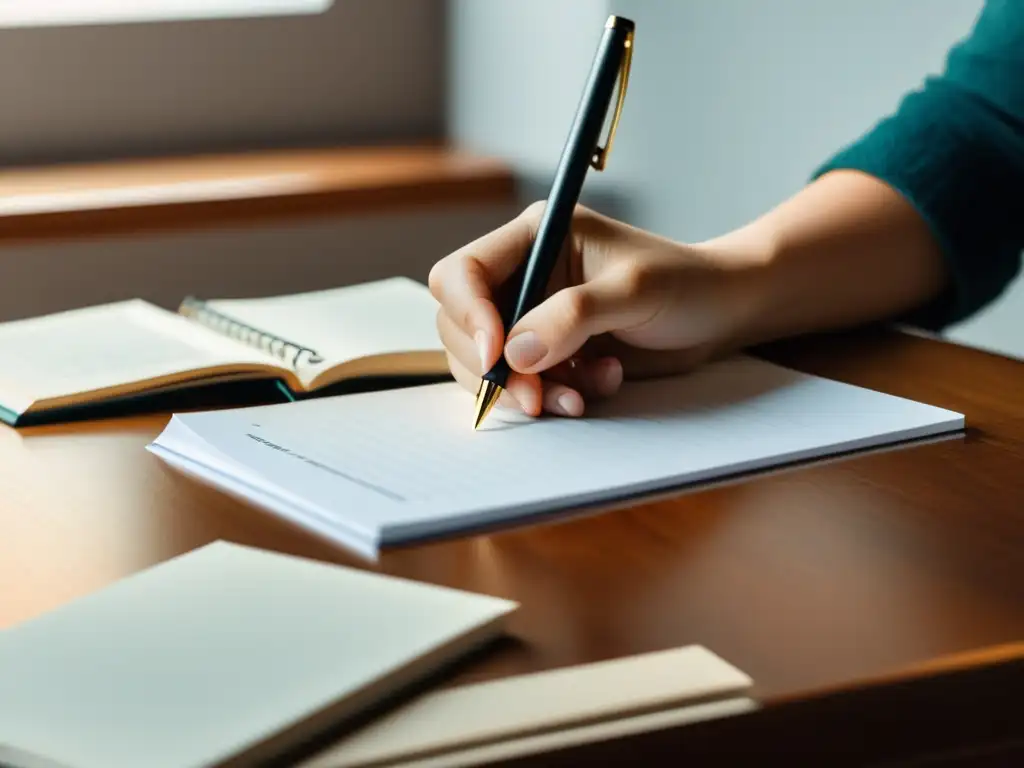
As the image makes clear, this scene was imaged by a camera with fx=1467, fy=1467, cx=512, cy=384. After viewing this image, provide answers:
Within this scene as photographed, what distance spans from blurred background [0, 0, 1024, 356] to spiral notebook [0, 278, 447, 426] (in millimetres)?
829

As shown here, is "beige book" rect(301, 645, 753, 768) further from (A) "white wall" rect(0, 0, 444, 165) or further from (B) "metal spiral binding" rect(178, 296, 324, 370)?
(A) "white wall" rect(0, 0, 444, 165)

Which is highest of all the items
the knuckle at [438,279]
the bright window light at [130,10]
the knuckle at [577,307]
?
the bright window light at [130,10]

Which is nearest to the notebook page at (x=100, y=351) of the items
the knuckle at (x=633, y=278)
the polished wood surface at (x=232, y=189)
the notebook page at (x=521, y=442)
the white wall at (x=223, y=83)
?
the notebook page at (x=521, y=442)

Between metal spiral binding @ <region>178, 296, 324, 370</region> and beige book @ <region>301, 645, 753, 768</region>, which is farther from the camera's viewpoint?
metal spiral binding @ <region>178, 296, 324, 370</region>

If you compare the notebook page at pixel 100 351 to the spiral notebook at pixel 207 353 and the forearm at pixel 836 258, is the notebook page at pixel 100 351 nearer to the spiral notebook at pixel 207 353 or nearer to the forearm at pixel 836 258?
the spiral notebook at pixel 207 353

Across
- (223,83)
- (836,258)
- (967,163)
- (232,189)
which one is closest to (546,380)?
(836,258)

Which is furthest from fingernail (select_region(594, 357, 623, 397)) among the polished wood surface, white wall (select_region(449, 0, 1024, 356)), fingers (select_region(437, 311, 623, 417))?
the polished wood surface

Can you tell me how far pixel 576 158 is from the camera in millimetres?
808

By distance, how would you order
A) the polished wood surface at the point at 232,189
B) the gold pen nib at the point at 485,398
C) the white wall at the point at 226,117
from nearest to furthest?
the gold pen nib at the point at 485,398 → the polished wood surface at the point at 232,189 → the white wall at the point at 226,117

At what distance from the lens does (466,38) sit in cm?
223

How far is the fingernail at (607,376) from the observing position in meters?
0.80

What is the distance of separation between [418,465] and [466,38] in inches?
65.3

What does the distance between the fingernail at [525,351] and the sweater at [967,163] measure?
39cm

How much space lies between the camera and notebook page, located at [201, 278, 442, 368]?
904mm
